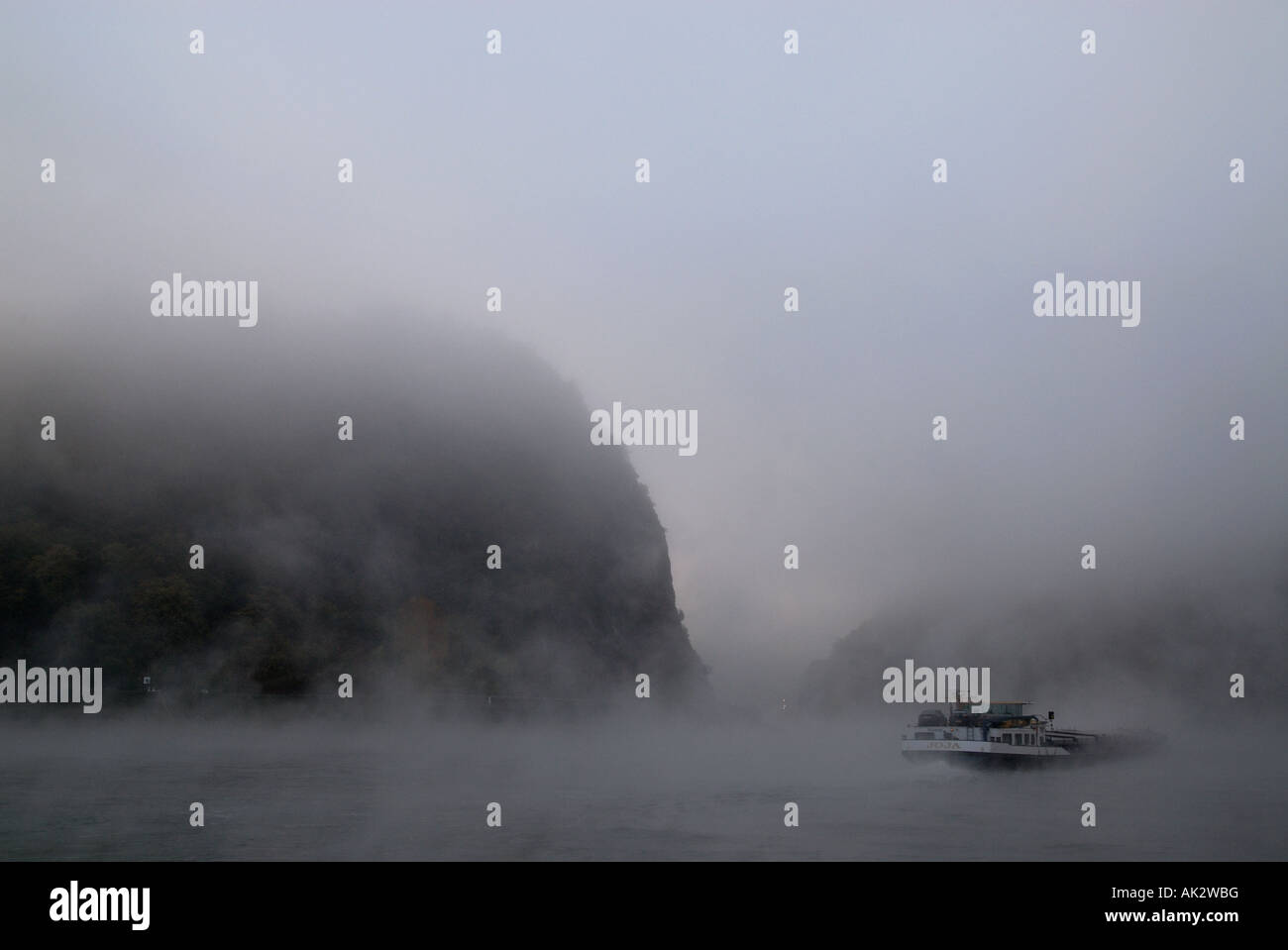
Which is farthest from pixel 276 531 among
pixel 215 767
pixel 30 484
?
pixel 215 767

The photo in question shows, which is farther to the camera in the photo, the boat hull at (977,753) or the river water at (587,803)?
the boat hull at (977,753)

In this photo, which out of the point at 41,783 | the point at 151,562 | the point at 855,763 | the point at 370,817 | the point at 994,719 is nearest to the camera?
the point at 370,817

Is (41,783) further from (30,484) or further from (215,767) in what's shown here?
(30,484)

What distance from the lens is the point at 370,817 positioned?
3584 cm

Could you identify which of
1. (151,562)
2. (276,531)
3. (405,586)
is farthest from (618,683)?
(151,562)

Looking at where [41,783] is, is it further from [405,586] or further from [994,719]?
[405,586]

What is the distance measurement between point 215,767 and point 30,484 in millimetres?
45671

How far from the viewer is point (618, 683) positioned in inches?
3875

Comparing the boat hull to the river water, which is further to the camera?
the boat hull

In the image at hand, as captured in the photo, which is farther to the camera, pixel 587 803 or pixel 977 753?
pixel 977 753
